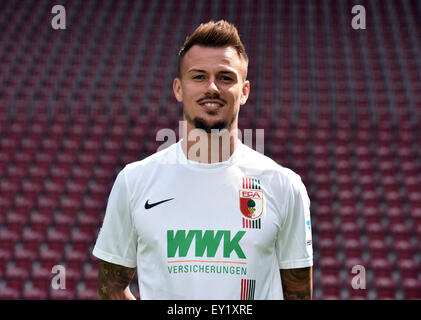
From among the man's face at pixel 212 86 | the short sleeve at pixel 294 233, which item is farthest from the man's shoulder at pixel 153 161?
the short sleeve at pixel 294 233

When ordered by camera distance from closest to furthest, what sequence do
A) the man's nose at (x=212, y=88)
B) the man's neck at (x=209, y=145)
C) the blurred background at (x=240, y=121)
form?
the man's nose at (x=212, y=88) → the man's neck at (x=209, y=145) → the blurred background at (x=240, y=121)

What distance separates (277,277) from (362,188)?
6.48 metres

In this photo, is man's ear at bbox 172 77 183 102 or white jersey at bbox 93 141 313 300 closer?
white jersey at bbox 93 141 313 300

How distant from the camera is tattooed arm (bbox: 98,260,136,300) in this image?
68.1 inches

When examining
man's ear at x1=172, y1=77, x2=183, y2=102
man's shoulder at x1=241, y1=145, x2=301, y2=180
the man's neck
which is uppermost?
man's ear at x1=172, y1=77, x2=183, y2=102

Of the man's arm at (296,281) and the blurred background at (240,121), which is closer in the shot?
the man's arm at (296,281)

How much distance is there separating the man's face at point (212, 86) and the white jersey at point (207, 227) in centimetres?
20

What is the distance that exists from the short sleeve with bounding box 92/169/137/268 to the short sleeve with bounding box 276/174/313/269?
1.65 ft

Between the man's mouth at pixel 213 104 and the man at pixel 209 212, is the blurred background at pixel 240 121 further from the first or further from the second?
the man's mouth at pixel 213 104

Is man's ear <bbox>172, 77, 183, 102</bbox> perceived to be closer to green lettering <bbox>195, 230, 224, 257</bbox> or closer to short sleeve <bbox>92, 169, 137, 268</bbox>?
short sleeve <bbox>92, 169, 137, 268</bbox>

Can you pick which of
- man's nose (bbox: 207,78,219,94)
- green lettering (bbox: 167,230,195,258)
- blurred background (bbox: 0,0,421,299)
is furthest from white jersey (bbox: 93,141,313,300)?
blurred background (bbox: 0,0,421,299)

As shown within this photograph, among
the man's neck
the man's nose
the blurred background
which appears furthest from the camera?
the blurred background

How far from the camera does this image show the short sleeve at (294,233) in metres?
1.67

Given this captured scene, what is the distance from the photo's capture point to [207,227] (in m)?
1.60
